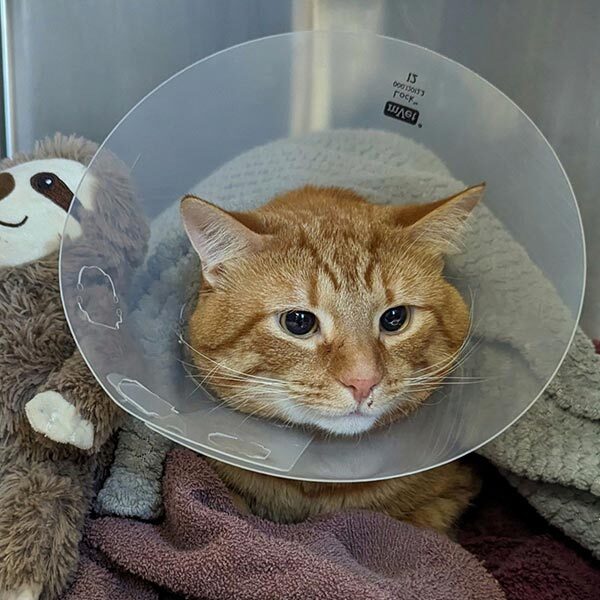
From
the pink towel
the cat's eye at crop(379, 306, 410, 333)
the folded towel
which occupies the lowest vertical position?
the folded towel

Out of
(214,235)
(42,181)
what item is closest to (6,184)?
(42,181)

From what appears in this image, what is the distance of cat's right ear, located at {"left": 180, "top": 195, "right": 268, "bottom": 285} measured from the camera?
130 centimetres

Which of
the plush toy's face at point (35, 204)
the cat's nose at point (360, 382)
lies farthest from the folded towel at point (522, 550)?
the plush toy's face at point (35, 204)

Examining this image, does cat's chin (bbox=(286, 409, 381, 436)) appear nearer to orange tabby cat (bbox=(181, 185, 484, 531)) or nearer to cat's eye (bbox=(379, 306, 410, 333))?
orange tabby cat (bbox=(181, 185, 484, 531))

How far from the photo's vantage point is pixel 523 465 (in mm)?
1528

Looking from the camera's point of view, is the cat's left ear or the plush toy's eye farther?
the plush toy's eye

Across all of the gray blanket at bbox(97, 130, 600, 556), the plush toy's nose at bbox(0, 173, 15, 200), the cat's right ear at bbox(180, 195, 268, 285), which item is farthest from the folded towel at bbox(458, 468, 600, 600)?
the plush toy's nose at bbox(0, 173, 15, 200)

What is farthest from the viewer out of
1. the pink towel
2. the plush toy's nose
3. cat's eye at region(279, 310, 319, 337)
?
the plush toy's nose

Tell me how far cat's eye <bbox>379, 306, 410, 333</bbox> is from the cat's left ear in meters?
0.13

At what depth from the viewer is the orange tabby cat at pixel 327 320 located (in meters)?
1.30

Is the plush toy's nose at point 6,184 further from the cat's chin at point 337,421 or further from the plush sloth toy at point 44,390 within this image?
the cat's chin at point 337,421

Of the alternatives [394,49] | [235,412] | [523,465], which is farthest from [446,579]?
[394,49]

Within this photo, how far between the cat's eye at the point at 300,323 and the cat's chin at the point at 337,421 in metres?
0.13

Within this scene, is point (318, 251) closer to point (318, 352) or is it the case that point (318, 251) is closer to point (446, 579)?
point (318, 352)
